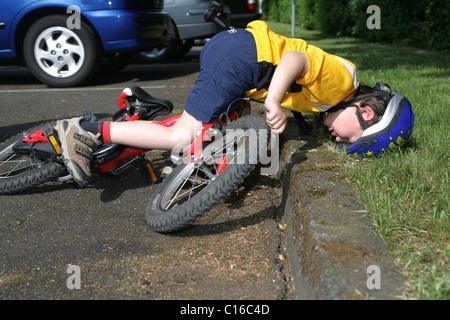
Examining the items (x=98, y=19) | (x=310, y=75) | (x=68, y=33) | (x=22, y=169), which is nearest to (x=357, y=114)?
(x=310, y=75)

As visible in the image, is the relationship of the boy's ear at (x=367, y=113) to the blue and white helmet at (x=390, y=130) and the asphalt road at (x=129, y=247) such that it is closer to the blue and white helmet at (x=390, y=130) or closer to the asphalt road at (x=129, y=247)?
the blue and white helmet at (x=390, y=130)

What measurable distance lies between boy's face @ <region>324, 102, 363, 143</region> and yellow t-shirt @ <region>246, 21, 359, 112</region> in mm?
82

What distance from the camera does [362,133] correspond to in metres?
2.94

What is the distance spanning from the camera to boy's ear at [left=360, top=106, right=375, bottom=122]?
2.92m

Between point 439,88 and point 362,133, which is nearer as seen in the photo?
point 362,133

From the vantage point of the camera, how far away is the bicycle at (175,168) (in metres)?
2.36

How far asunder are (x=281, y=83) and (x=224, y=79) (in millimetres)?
470

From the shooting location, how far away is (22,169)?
3.26 m

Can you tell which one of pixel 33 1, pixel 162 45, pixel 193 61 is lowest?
pixel 193 61

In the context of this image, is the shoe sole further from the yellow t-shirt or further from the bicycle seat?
the yellow t-shirt

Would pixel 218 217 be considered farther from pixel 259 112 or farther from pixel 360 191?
pixel 259 112

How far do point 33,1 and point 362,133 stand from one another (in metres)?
4.61

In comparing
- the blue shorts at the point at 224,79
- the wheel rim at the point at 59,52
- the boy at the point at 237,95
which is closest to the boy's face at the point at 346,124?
the boy at the point at 237,95

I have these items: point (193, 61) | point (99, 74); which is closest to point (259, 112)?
point (99, 74)
